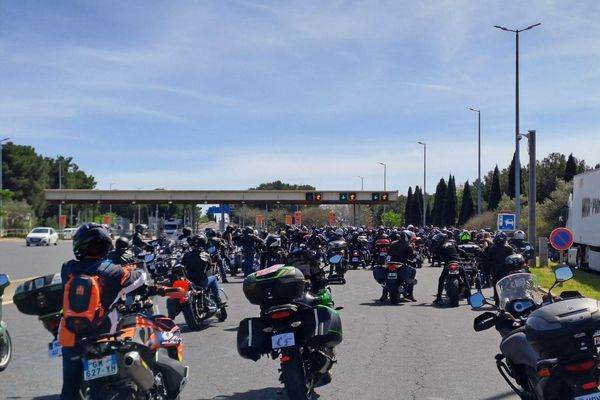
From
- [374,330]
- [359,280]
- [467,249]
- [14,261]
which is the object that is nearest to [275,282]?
[374,330]

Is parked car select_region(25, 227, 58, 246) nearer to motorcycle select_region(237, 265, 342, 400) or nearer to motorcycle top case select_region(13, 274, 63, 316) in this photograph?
motorcycle top case select_region(13, 274, 63, 316)

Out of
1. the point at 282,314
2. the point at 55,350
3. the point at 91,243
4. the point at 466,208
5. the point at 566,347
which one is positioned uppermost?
the point at 91,243

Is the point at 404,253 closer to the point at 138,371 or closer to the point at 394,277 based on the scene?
the point at 394,277

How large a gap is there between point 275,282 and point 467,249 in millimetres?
12312

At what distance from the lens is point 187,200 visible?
6806 cm

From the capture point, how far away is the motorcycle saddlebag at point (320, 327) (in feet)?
21.8

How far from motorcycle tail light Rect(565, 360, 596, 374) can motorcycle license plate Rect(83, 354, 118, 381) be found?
294cm

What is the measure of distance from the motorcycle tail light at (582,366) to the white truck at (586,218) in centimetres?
2147

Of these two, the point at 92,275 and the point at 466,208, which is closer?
the point at 92,275

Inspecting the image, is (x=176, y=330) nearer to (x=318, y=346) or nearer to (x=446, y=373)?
(x=318, y=346)

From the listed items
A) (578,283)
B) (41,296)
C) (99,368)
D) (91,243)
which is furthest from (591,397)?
(578,283)

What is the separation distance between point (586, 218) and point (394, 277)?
46.7ft

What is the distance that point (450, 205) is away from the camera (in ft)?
280

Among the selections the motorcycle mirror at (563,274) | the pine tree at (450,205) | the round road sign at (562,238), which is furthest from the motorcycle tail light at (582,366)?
the pine tree at (450,205)
